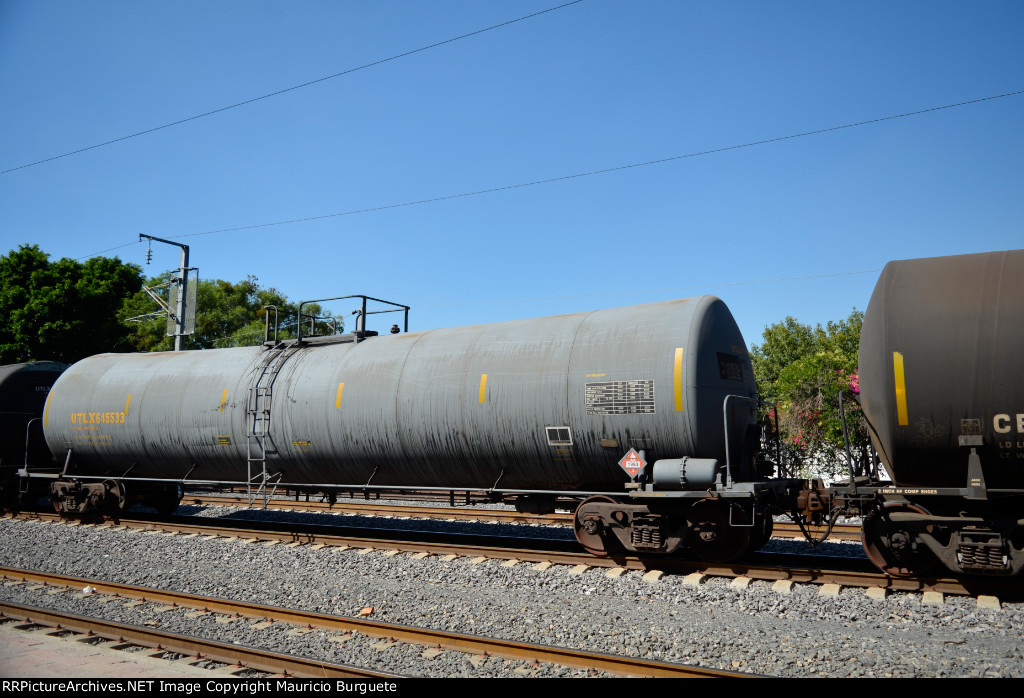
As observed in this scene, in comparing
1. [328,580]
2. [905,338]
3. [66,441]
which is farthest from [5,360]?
[905,338]

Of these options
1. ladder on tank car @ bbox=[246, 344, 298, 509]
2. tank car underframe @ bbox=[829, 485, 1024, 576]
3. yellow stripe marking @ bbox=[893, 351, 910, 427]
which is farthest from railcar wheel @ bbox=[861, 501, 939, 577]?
ladder on tank car @ bbox=[246, 344, 298, 509]

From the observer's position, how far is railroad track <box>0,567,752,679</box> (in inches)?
238

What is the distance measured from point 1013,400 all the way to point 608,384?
5.08 metres

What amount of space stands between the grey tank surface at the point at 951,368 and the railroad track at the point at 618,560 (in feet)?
4.56

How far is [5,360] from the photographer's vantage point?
1232 inches

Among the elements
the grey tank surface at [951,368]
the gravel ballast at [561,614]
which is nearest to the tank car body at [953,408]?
the grey tank surface at [951,368]

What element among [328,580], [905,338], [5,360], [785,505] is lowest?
[328,580]

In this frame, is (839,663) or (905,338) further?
(905,338)

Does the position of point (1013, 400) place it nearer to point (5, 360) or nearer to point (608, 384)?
point (608, 384)

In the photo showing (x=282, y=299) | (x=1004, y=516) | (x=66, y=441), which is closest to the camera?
(x=1004, y=516)

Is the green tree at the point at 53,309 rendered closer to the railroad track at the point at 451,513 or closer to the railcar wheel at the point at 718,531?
the railroad track at the point at 451,513

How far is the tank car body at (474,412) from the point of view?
33.1ft

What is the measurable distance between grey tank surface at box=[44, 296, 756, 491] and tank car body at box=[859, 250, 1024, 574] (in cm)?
243
